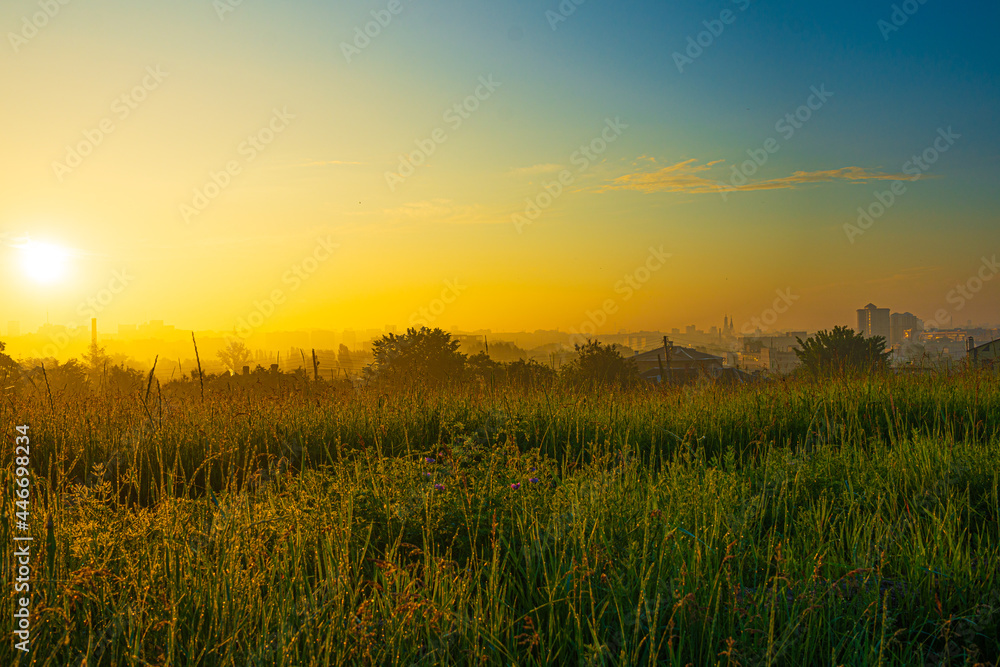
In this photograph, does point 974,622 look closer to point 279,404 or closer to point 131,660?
point 131,660

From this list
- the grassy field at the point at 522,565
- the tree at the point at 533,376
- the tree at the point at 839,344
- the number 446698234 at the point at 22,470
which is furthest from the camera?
the tree at the point at 839,344

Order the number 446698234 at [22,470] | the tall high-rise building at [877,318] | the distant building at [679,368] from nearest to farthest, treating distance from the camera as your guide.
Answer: the number 446698234 at [22,470]
the distant building at [679,368]
the tall high-rise building at [877,318]

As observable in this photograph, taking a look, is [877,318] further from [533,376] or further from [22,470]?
[22,470]

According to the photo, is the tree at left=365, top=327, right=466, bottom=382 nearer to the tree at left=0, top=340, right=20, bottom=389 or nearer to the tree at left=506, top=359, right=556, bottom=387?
the tree at left=506, top=359, right=556, bottom=387

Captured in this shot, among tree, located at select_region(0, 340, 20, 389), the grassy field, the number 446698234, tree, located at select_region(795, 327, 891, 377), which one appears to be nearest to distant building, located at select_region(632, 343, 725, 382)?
tree, located at select_region(795, 327, 891, 377)

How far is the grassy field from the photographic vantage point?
2324mm

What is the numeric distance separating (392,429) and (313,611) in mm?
4463

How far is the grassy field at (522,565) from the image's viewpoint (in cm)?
232

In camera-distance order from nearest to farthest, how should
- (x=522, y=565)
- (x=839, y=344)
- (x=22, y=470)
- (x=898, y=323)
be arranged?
(x=522, y=565) → (x=22, y=470) → (x=839, y=344) → (x=898, y=323)

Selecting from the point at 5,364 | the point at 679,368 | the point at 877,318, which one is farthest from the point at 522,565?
the point at 877,318

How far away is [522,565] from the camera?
3.12 metres

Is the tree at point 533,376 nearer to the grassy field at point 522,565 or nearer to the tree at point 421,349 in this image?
the grassy field at point 522,565

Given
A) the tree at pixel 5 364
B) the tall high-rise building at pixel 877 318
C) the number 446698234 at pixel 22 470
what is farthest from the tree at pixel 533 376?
the tall high-rise building at pixel 877 318

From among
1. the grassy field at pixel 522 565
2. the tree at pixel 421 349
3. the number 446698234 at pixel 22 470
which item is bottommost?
the grassy field at pixel 522 565
